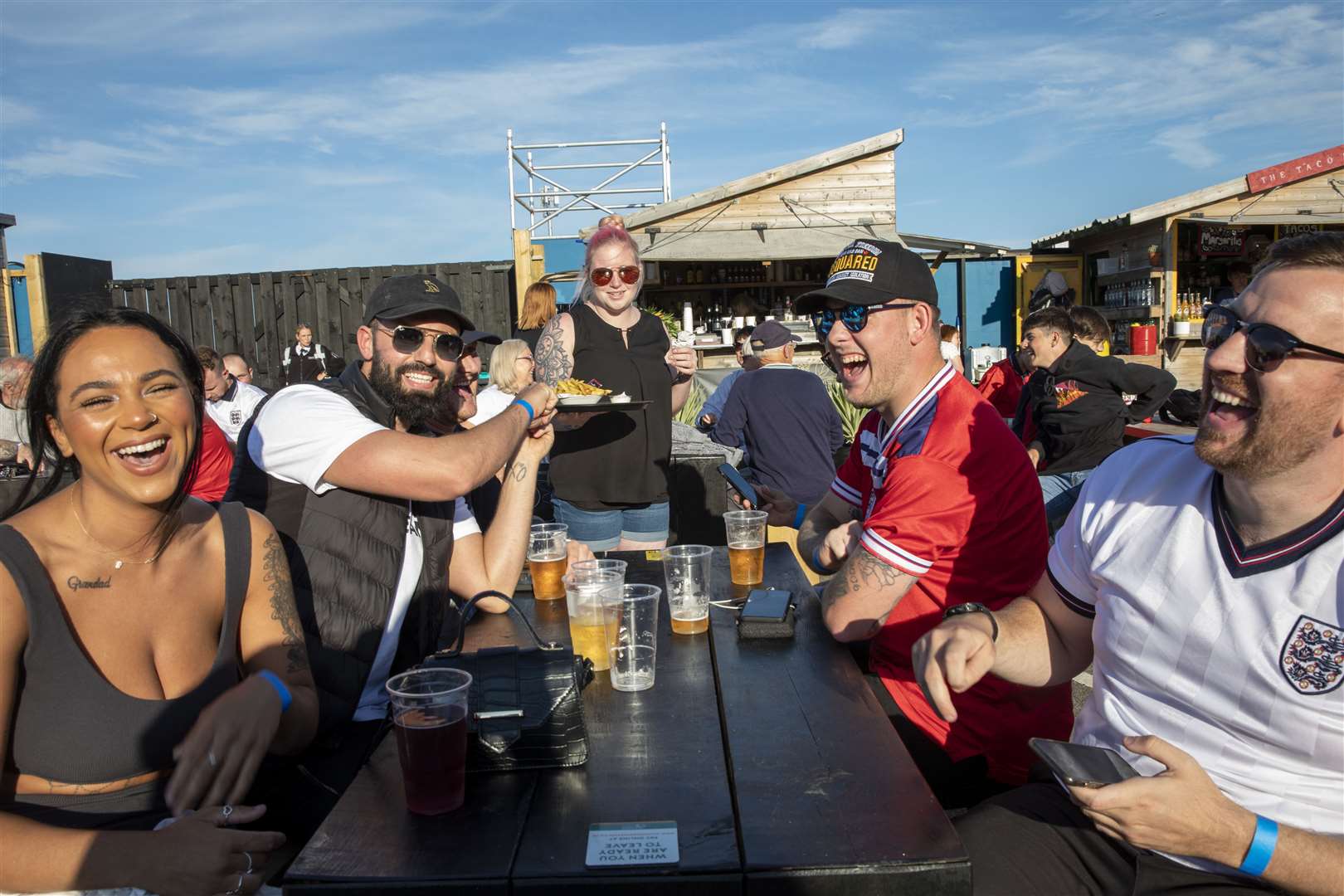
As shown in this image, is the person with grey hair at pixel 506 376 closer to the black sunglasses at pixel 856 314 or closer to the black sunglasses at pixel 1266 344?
the black sunglasses at pixel 856 314

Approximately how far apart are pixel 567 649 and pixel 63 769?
1.08m

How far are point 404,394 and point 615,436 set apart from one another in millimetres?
1703

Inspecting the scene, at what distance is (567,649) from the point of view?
1946 millimetres

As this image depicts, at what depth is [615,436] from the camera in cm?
457

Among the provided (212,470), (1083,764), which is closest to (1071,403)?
(1083,764)

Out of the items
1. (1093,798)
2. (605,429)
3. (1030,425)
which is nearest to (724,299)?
(1030,425)

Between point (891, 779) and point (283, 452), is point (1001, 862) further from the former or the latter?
point (283, 452)

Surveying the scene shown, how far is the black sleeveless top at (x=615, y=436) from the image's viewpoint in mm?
4566

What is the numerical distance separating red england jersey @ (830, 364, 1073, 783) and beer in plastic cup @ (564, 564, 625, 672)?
728 mm

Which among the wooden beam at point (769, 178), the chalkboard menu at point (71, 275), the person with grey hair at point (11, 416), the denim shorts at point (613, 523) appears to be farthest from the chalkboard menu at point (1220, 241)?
the chalkboard menu at point (71, 275)

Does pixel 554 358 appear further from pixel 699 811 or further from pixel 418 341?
pixel 699 811

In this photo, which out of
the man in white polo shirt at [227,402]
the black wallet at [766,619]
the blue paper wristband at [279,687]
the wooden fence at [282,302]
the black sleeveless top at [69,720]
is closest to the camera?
the black sleeveless top at [69,720]

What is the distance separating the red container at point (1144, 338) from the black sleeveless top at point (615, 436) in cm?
1096

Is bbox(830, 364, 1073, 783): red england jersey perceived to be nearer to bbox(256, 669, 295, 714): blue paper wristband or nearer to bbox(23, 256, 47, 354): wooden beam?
bbox(256, 669, 295, 714): blue paper wristband
